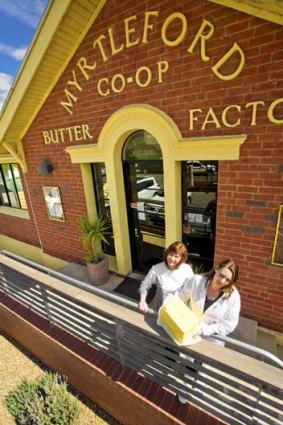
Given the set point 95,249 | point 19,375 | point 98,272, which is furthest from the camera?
point 95,249

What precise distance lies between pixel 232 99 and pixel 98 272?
3.64 metres

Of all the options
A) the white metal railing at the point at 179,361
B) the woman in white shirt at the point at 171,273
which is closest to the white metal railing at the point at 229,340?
the white metal railing at the point at 179,361

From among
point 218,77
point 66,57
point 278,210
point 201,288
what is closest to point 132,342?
point 201,288

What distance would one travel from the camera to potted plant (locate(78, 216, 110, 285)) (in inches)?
169

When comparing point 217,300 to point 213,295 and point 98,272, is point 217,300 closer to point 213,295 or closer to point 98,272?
point 213,295

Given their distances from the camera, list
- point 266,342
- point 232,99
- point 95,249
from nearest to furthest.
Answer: point 232,99 → point 266,342 → point 95,249

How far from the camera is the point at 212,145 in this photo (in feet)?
9.34

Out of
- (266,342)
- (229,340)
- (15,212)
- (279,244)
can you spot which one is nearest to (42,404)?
(229,340)

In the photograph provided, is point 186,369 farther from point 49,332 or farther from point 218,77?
point 218,77

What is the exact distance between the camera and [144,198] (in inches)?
164

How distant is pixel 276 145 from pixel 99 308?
8.67 ft

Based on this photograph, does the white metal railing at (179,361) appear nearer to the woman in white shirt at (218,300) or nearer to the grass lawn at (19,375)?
the woman in white shirt at (218,300)

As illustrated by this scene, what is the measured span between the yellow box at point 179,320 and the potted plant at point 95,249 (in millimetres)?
2542

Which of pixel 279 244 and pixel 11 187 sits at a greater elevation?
pixel 11 187
